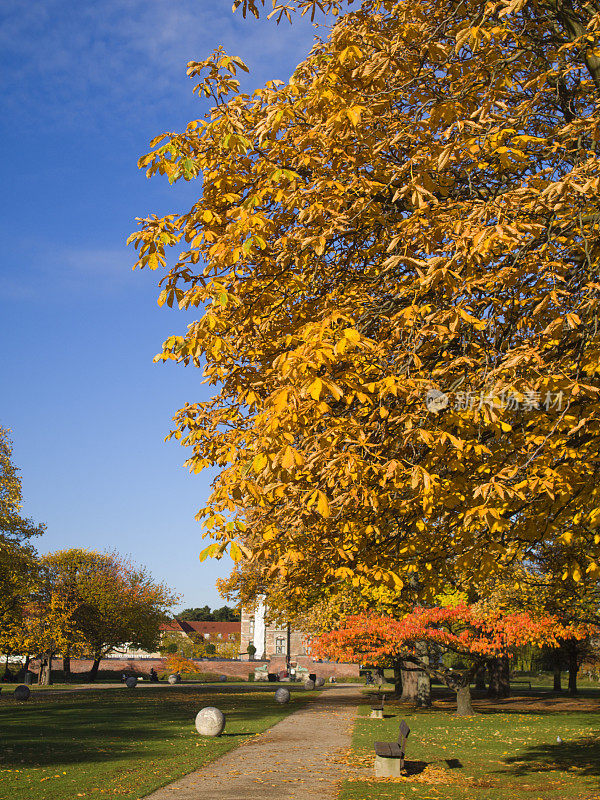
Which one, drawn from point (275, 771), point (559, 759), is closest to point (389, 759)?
point (275, 771)

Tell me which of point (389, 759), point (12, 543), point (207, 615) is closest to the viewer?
point (389, 759)

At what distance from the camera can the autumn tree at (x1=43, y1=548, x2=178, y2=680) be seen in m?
50.5

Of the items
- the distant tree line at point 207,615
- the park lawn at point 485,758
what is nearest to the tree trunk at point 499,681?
the park lawn at point 485,758

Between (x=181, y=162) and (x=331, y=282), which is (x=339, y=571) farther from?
(x=181, y=162)

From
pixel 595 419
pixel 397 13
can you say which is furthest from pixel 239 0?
pixel 595 419

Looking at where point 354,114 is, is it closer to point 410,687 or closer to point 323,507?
point 323,507

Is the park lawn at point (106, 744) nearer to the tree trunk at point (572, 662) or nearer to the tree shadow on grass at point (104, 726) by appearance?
the tree shadow on grass at point (104, 726)

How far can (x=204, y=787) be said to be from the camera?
38.4 feet

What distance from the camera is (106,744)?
59.3 feet

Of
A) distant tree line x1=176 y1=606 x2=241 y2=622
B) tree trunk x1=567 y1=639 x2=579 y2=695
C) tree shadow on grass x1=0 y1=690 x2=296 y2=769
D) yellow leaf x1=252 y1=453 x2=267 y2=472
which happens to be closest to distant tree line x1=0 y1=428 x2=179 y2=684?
tree shadow on grass x1=0 y1=690 x2=296 y2=769

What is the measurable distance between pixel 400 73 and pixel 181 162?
2.84m

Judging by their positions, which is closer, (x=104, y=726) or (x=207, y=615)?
(x=104, y=726)

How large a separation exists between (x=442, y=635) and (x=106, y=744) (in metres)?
11.1

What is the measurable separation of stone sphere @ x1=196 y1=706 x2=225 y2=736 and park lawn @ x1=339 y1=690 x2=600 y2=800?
12.8 feet
